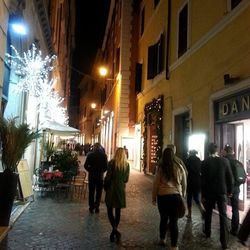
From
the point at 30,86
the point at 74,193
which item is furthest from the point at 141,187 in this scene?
the point at 30,86

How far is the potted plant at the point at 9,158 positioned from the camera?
7.39 metres

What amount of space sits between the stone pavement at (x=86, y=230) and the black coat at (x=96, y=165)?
0.93 metres

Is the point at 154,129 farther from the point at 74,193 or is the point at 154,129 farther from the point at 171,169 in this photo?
the point at 171,169

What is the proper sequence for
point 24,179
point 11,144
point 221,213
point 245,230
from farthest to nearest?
1. point 24,179
2. point 11,144
3. point 221,213
4. point 245,230

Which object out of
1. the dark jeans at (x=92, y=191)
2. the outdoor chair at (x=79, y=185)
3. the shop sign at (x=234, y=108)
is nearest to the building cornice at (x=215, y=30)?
the shop sign at (x=234, y=108)

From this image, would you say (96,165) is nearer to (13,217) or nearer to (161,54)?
(13,217)

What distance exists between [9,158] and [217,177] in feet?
13.4

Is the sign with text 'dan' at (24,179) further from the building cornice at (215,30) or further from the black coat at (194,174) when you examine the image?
the building cornice at (215,30)

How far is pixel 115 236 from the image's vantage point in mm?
6961

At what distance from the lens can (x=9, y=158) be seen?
25.1ft

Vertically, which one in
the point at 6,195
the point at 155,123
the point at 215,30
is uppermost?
the point at 215,30

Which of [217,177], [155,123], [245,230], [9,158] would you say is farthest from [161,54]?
[245,230]

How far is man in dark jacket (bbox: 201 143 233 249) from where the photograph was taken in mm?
6756

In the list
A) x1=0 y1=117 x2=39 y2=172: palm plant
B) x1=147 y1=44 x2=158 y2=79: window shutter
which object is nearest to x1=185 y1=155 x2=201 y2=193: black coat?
x1=0 y1=117 x2=39 y2=172: palm plant
